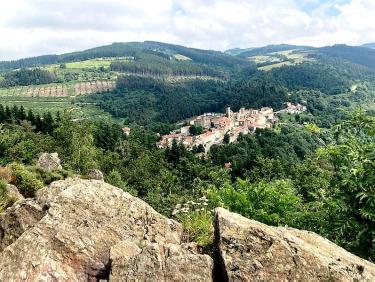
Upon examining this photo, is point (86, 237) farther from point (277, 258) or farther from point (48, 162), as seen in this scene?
point (48, 162)

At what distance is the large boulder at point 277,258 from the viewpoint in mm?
8133

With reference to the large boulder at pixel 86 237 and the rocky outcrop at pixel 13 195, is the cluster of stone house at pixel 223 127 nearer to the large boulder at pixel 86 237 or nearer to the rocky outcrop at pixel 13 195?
the rocky outcrop at pixel 13 195

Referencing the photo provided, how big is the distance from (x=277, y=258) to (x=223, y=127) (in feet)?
507

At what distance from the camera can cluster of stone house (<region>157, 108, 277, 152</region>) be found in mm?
138350

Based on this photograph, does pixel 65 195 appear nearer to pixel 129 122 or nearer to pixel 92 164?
pixel 92 164

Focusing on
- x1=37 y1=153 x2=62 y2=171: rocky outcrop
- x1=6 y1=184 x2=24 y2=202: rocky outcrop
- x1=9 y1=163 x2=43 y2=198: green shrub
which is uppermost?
x1=6 y1=184 x2=24 y2=202: rocky outcrop

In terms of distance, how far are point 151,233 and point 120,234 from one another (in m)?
0.80

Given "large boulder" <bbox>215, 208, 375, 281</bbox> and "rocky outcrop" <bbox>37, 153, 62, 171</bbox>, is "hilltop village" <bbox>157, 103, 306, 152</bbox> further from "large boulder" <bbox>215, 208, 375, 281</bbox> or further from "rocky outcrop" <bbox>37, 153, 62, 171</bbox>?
"large boulder" <bbox>215, 208, 375, 281</bbox>

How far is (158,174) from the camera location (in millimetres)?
74125

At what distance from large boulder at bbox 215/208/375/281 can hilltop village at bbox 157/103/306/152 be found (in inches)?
4574

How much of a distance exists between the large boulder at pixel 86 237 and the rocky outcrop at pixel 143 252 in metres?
0.02

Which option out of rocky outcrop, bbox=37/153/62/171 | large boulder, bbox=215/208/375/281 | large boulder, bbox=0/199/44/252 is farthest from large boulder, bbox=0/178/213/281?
rocky outcrop, bbox=37/153/62/171

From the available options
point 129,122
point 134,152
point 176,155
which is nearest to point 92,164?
point 134,152

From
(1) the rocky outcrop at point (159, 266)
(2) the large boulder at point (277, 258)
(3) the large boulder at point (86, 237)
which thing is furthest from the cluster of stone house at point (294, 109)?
(1) the rocky outcrop at point (159, 266)
